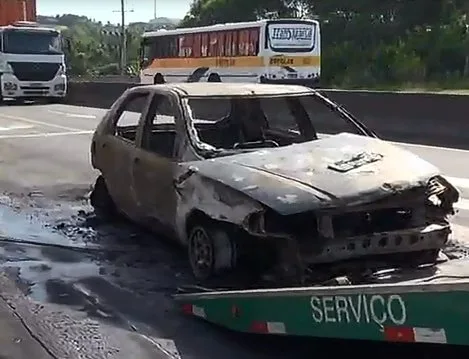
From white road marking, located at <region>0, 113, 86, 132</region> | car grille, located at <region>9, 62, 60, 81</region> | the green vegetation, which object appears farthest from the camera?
the green vegetation

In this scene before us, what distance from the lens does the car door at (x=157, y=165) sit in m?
7.18

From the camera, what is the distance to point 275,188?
5871 millimetres

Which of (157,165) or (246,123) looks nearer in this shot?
(157,165)

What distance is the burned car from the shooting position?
19.0 feet

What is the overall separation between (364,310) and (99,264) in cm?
373

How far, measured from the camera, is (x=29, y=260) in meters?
7.92

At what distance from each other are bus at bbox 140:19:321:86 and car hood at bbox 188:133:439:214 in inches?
1138

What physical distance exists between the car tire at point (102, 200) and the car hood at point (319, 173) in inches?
116

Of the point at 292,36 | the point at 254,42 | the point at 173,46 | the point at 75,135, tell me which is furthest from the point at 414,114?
the point at 173,46

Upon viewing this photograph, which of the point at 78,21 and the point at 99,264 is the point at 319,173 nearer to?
the point at 99,264

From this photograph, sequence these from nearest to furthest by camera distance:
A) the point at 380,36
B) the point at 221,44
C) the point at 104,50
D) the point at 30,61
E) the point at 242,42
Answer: the point at 30,61 < the point at 242,42 < the point at 221,44 < the point at 380,36 < the point at 104,50

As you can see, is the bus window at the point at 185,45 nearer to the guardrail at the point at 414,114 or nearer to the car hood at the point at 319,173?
the guardrail at the point at 414,114

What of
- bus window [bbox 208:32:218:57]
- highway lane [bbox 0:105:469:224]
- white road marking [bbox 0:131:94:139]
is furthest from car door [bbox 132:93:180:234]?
bus window [bbox 208:32:218:57]

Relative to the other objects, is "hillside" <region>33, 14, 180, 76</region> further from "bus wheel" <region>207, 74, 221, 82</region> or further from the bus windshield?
the bus windshield
